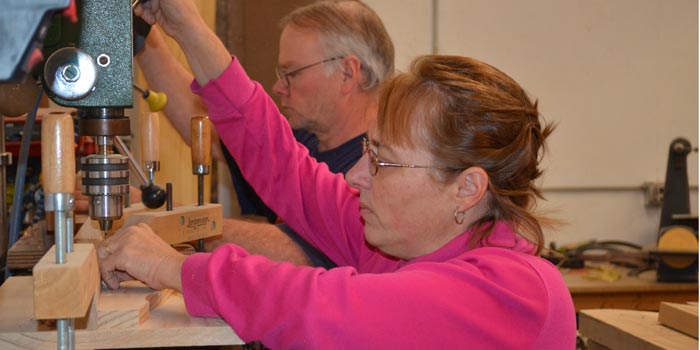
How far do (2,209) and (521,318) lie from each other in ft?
3.06

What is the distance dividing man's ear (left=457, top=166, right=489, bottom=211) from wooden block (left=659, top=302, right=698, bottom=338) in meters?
0.61

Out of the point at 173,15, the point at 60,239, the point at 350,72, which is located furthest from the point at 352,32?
the point at 60,239

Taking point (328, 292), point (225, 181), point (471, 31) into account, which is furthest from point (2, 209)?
point (471, 31)

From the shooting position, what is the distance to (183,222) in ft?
5.05

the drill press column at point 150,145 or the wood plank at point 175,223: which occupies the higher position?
the drill press column at point 150,145

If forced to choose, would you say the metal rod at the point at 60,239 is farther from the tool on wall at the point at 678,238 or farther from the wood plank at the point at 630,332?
the tool on wall at the point at 678,238

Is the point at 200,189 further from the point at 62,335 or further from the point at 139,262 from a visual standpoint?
the point at 62,335

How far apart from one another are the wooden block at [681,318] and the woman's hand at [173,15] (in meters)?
1.07

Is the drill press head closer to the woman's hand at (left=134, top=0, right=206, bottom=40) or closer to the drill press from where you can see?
the drill press

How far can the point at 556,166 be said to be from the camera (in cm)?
419

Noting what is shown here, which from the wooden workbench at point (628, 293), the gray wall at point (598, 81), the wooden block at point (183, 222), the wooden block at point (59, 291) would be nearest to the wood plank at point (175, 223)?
the wooden block at point (183, 222)

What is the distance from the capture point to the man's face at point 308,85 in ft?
8.05

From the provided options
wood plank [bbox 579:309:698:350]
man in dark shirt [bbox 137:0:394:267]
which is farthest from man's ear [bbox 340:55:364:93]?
wood plank [bbox 579:309:698:350]

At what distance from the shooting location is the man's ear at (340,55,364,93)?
8.04 ft
